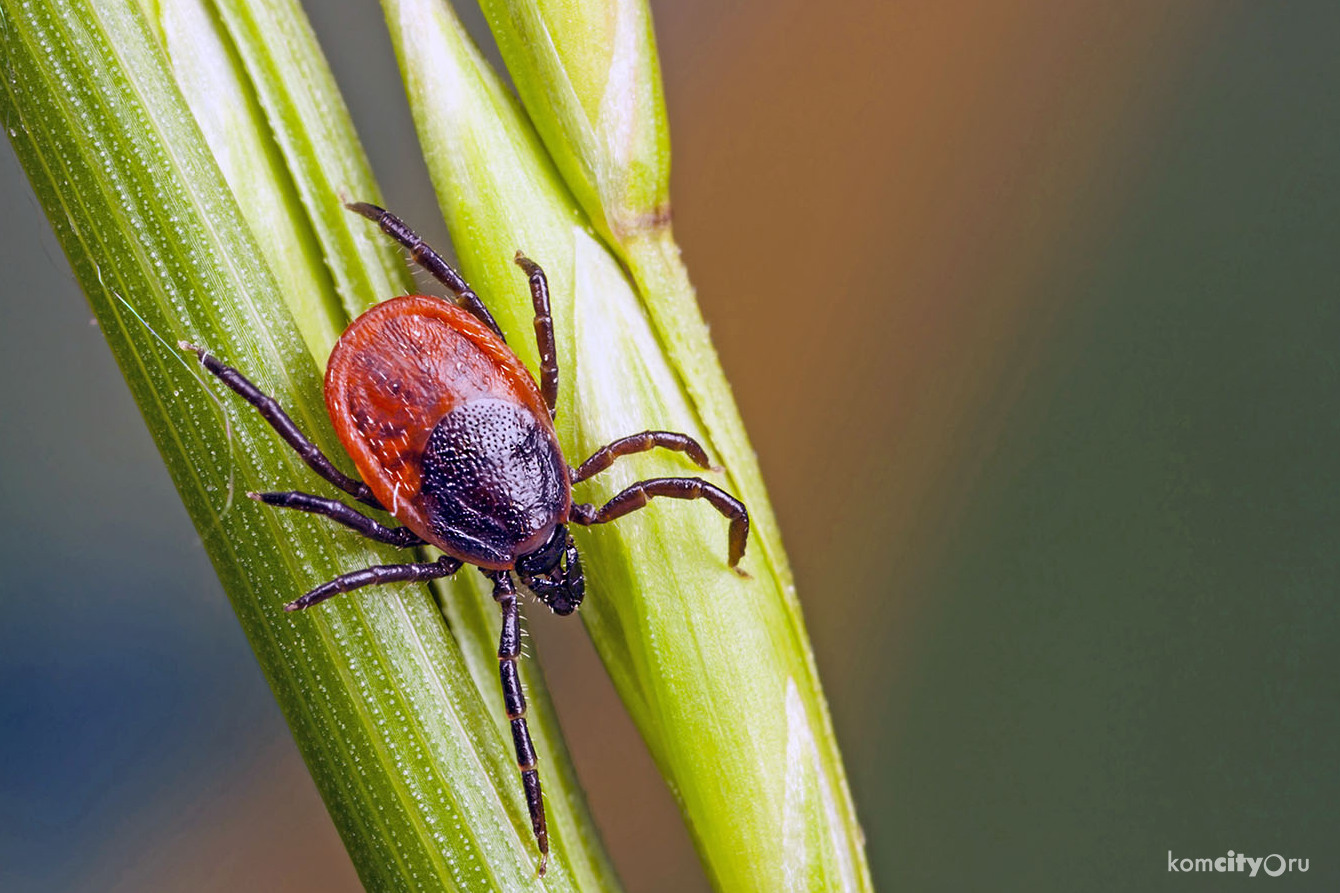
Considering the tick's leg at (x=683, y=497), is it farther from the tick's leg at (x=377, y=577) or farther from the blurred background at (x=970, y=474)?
the blurred background at (x=970, y=474)

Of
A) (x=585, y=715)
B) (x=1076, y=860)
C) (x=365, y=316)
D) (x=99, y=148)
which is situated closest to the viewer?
(x=99, y=148)

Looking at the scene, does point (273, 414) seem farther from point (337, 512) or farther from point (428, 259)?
point (428, 259)

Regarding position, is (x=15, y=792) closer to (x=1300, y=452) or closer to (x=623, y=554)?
(x=623, y=554)

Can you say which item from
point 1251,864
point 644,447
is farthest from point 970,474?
point 644,447

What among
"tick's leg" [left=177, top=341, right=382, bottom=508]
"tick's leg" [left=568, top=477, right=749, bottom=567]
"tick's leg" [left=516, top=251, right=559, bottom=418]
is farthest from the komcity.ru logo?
"tick's leg" [left=177, top=341, right=382, bottom=508]

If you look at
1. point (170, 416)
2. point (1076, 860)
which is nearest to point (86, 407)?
point (170, 416)

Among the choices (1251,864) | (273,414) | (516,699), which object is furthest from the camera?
(1251,864)

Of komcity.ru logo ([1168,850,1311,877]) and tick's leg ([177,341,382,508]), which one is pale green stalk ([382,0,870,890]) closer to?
tick's leg ([177,341,382,508])
